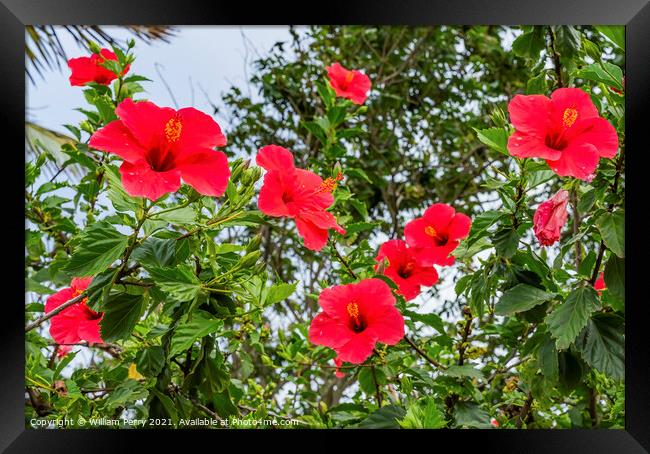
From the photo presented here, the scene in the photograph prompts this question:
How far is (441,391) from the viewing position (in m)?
1.05

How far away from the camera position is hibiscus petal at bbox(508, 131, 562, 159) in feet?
2.72

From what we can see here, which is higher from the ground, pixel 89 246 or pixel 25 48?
pixel 25 48

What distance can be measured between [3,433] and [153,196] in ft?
1.59

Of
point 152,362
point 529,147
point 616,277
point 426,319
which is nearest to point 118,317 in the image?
point 152,362

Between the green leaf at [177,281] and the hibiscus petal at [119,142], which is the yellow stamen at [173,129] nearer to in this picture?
the hibiscus petal at [119,142]

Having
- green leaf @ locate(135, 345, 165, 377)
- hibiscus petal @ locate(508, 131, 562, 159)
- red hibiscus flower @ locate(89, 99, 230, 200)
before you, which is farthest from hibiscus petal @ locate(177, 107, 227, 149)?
hibiscus petal @ locate(508, 131, 562, 159)

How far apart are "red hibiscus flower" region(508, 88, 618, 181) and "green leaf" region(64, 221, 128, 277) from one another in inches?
23.6

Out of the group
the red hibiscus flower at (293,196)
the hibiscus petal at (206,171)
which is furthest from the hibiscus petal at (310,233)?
the hibiscus petal at (206,171)

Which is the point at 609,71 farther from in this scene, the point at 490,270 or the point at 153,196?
the point at 153,196

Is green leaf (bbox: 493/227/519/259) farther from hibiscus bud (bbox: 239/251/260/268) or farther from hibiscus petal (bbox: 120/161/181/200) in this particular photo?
hibiscus petal (bbox: 120/161/181/200)

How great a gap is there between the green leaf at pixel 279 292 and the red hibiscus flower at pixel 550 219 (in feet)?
1.39

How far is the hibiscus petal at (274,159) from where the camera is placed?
0.79m

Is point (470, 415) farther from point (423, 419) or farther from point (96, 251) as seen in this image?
point (96, 251)
